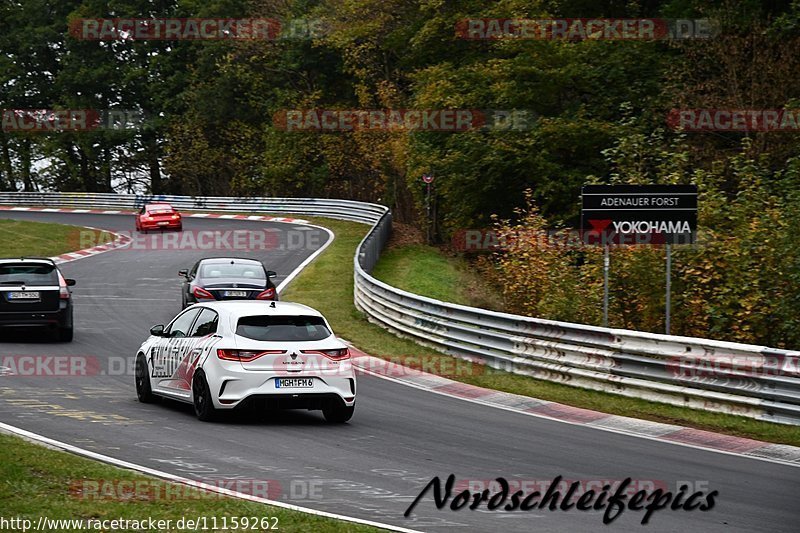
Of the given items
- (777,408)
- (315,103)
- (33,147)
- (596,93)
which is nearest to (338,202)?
(315,103)

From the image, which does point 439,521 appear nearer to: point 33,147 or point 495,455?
point 495,455

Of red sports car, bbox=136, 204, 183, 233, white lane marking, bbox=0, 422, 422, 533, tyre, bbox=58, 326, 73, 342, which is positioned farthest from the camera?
red sports car, bbox=136, 204, 183, 233

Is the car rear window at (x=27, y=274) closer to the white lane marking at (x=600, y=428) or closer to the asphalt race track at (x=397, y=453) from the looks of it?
the asphalt race track at (x=397, y=453)

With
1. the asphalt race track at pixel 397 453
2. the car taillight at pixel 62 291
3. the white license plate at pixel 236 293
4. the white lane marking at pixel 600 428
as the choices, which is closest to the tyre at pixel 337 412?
the asphalt race track at pixel 397 453

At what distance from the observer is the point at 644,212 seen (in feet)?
58.1

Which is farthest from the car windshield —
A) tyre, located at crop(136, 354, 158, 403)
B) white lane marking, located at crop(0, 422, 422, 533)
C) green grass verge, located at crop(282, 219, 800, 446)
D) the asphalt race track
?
white lane marking, located at crop(0, 422, 422, 533)

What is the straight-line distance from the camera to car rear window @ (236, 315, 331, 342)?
13.8 meters

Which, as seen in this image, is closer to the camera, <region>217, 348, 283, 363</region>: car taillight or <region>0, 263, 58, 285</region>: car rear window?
<region>217, 348, 283, 363</region>: car taillight

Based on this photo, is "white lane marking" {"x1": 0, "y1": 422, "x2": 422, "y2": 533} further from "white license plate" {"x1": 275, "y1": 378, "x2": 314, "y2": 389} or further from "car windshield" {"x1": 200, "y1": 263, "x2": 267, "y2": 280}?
"car windshield" {"x1": 200, "y1": 263, "x2": 267, "y2": 280}

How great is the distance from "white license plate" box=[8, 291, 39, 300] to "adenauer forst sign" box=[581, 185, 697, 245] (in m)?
10.7

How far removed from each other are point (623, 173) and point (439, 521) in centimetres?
1743

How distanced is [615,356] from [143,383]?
6.66m

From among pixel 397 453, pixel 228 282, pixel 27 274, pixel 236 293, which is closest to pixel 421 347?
pixel 236 293

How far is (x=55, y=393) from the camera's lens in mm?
15883
